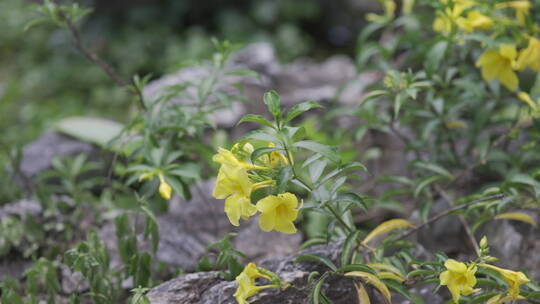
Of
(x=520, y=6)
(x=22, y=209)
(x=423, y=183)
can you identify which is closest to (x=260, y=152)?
(x=423, y=183)

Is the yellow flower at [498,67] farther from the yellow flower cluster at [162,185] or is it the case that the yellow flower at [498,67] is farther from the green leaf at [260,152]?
the yellow flower cluster at [162,185]

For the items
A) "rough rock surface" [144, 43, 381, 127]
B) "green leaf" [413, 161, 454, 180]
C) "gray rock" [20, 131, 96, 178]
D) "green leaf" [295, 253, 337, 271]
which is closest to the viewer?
"green leaf" [295, 253, 337, 271]

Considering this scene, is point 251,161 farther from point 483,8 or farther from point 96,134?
point 96,134

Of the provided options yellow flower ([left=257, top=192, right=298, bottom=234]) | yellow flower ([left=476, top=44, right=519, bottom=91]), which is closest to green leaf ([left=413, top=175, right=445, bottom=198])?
yellow flower ([left=476, top=44, right=519, bottom=91])

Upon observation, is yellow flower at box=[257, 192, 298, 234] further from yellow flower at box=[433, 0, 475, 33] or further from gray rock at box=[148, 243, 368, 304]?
yellow flower at box=[433, 0, 475, 33]

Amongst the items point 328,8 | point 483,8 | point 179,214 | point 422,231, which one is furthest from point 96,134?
point 328,8

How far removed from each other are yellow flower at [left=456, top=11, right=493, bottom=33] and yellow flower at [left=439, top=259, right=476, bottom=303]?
3.37 feet

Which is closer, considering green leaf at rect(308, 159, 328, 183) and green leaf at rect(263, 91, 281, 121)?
green leaf at rect(263, 91, 281, 121)

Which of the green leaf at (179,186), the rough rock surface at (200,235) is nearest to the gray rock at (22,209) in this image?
the rough rock surface at (200,235)

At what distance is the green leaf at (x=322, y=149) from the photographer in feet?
4.62

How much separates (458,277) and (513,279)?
153 millimetres

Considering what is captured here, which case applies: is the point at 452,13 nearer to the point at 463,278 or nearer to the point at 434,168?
the point at 434,168

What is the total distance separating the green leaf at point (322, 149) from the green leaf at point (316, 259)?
0.38 metres

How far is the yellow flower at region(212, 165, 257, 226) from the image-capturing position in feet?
4.42
